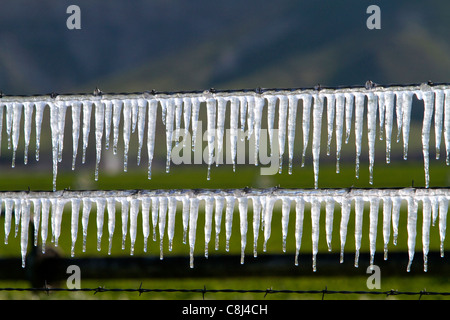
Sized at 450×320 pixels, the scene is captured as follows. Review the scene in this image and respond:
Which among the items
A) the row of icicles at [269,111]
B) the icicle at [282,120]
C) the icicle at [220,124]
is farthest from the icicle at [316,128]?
the icicle at [220,124]

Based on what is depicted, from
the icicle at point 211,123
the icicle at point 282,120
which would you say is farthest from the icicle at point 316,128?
the icicle at point 211,123

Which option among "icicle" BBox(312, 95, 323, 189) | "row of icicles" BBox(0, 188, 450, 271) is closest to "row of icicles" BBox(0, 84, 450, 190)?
"icicle" BBox(312, 95, 323, 189)

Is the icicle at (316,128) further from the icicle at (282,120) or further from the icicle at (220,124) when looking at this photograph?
the icicle at (220,124)

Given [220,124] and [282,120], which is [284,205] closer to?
[282,120]

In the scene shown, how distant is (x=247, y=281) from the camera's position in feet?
35.0

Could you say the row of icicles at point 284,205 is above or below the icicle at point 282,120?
below

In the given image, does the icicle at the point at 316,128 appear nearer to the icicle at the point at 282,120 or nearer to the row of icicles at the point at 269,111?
the row of icicles at the point at 269,111

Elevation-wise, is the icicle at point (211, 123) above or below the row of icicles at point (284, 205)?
above

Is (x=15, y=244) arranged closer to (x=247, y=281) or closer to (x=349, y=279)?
(x=247, y=281)

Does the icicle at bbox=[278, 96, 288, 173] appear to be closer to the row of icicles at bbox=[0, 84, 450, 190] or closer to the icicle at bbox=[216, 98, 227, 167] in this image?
the row of icicles at bbox=[0, 84, 450, 190]

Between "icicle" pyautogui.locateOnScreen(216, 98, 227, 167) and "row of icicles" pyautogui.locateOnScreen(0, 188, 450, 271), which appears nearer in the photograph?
"icicle" pyautogui.locateOnScreen(216, 98, 227, 167)

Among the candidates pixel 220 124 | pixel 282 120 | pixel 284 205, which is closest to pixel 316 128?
pixel 282 120

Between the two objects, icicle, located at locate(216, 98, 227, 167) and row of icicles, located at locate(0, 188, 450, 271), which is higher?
icicle, located at locate(216, 98, 227, 167)

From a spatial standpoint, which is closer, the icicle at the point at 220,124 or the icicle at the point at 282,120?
the icicle at the point at 220,124
